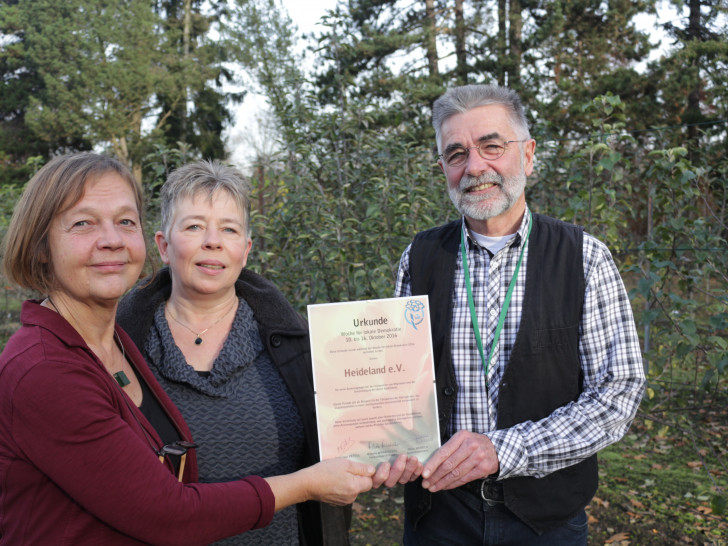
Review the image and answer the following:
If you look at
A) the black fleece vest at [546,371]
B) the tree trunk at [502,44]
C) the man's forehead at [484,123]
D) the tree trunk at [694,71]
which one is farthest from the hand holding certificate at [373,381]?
the tree trunk at [502,44]

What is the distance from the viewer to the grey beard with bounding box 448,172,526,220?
85.5 inches

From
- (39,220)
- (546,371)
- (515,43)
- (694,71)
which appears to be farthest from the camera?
(515,43)

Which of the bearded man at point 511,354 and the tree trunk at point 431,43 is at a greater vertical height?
the tree trunk at point 431,43

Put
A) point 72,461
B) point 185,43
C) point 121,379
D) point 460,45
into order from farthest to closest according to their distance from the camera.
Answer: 1. point 185,43
2. point 460,45
3. point 121,379
4. point 72,461

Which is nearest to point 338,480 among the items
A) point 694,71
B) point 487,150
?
point 487,150

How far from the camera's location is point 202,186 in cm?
221

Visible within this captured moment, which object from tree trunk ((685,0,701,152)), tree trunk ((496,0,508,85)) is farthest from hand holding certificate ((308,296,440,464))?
tree trunk ((496,0,508,85))

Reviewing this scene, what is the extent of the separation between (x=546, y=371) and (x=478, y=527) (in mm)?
606

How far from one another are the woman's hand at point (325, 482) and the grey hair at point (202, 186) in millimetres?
995

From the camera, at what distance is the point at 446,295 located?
2.20 m

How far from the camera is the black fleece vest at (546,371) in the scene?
1.99m

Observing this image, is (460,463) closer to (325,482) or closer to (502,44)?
(325,482)

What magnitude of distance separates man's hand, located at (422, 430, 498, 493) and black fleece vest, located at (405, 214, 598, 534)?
0.56 feet

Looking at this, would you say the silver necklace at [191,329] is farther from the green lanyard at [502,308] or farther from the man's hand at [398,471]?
the green lanyard at [502,308]
